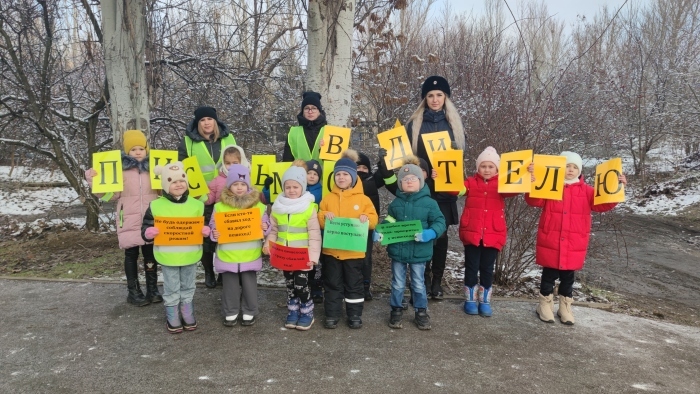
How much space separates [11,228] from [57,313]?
5814 mm

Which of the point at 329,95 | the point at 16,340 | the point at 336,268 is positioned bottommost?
the point at 16,340

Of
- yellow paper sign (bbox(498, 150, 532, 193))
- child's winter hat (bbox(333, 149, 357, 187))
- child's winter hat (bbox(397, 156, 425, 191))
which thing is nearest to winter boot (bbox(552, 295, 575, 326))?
yellow paper sign (bbox(498, 150, 532, 193))

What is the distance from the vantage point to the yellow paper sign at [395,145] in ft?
13.9

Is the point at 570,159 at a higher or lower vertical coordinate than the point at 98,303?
higher

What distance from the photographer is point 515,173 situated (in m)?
3.96

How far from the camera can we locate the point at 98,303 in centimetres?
452

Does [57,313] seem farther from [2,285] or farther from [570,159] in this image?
[570,159]

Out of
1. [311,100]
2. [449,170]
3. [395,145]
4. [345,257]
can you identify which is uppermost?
[311,100]

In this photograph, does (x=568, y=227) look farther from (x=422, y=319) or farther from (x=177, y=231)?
(x=177, y=231)

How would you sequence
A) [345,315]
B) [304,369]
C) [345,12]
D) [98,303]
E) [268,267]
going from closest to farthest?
[304,369] → [345,315] → [98,303] → [345,12] → [268,267]

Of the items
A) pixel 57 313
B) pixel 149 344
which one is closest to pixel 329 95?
pixel 149 344

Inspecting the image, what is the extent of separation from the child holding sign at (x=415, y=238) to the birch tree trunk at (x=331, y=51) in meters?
1.43

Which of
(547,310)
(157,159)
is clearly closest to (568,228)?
(547,310)

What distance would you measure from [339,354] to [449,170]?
6.20 feet
